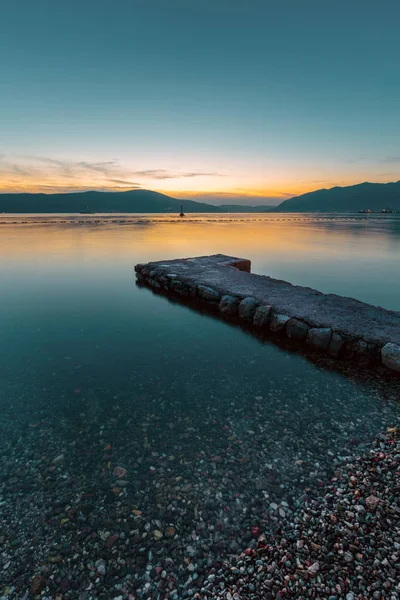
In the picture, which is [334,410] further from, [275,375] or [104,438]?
[104,438]

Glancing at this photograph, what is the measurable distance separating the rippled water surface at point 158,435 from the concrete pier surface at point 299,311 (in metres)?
1.55

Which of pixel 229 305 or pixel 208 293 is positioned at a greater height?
pixel 208 293

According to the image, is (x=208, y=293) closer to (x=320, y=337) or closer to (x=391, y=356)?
(x=320, y=337)

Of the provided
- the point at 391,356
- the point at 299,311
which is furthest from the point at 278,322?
the point at 391,356

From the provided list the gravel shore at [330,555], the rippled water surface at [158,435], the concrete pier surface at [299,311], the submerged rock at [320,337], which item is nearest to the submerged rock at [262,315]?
the concrete pier surface at [299,311]

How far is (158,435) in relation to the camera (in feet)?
25.3

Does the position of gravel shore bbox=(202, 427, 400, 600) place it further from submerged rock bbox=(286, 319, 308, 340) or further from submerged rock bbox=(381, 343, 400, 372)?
submerged rock bbox=(286, 319, 308, 340)

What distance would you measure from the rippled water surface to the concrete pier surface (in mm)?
1555

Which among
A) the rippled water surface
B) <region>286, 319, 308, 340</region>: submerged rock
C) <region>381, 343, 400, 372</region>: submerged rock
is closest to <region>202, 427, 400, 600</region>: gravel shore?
the rippled water surface

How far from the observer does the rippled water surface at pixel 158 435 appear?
521 centimetres

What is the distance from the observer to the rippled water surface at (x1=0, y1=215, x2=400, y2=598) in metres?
5.21

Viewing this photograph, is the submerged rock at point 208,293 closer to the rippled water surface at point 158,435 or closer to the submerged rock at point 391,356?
the rippled water surface at point 158,435

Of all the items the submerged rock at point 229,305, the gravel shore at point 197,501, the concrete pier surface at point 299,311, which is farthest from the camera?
the submerged rock at point 229,305

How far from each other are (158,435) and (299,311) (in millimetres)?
10046
